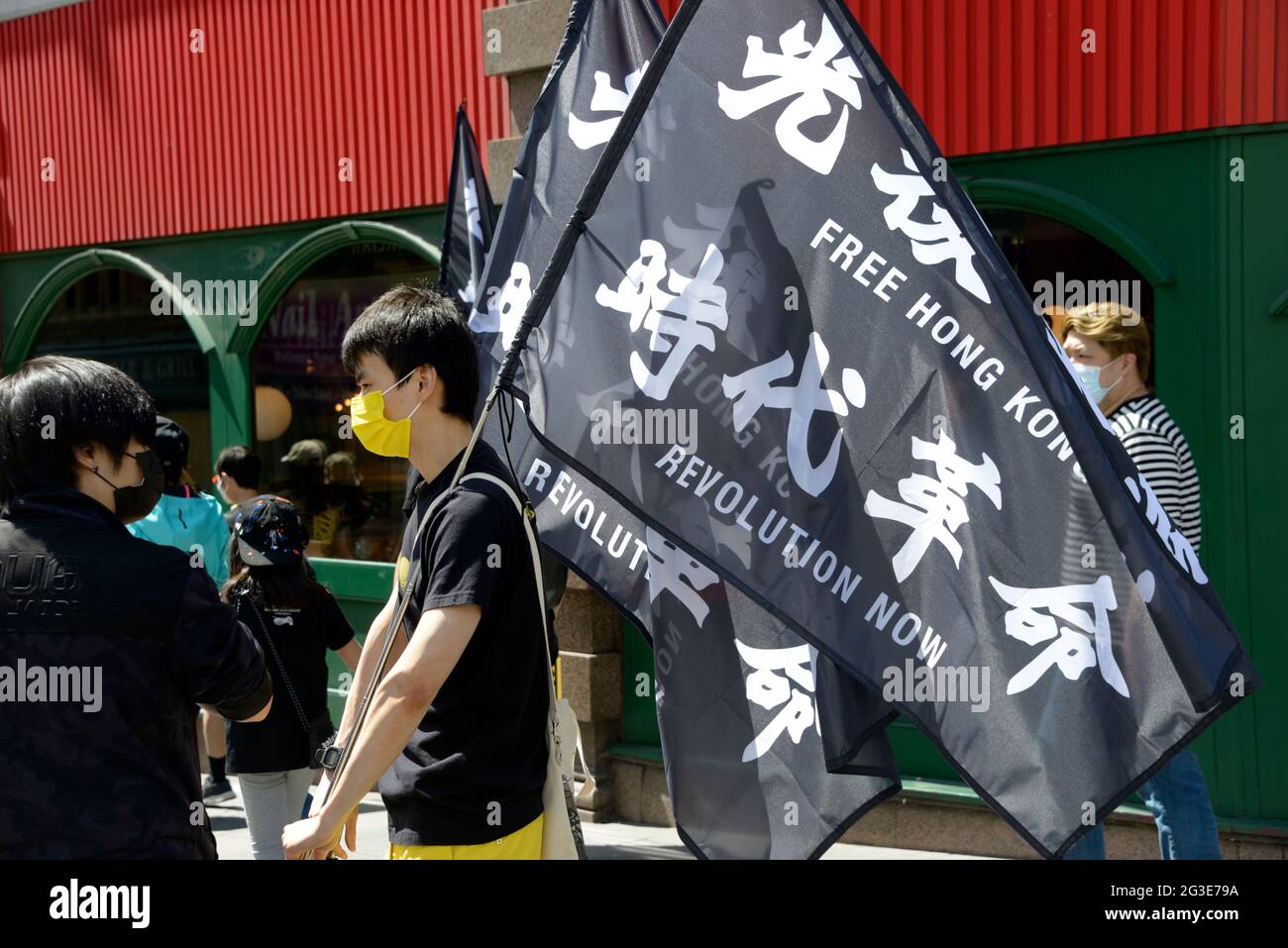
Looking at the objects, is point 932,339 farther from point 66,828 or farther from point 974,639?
point 66,828

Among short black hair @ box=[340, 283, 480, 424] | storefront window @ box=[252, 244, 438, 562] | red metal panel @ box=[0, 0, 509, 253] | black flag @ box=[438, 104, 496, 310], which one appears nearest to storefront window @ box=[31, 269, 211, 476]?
red metal panel @ box=[0, 0, 509, 253]

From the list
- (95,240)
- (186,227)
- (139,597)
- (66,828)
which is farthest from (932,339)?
(95,240)

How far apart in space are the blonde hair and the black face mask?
3447 millimetres

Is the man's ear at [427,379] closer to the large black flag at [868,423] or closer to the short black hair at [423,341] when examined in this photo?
the short black hair at [423,341]

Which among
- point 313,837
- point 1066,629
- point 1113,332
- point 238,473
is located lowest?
point 313,837

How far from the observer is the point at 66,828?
2680 millimetres

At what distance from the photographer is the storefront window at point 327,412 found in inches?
355

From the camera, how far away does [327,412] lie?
31.1 feet

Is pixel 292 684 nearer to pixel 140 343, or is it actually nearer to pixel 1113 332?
pixel 1113 332

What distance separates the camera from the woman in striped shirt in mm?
4723

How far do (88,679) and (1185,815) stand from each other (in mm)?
3540

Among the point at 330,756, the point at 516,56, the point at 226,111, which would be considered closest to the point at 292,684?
the point at 330,756

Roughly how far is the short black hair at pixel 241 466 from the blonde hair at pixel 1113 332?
13.8 feet

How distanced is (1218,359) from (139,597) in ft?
15.3
